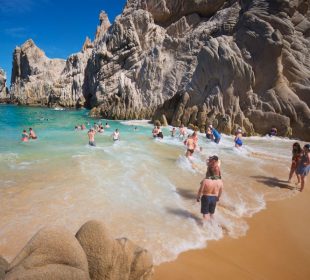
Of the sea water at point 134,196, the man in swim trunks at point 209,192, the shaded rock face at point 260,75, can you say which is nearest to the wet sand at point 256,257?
the sea water at point 134,196

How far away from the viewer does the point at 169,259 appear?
496cm

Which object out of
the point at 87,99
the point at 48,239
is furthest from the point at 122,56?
the point at 48,239

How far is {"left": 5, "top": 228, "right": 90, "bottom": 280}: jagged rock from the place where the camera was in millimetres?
2357

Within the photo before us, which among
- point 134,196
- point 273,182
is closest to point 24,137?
point 134,196

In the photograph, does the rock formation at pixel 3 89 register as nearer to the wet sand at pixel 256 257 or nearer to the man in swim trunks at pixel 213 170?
the man in swim trunks at pixel 213 170

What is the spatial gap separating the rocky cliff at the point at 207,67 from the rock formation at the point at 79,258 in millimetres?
25018

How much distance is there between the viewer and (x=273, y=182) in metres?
9.98

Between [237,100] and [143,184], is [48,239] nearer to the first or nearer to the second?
[143,184]

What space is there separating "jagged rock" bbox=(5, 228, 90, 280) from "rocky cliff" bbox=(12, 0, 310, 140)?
84.0 feet

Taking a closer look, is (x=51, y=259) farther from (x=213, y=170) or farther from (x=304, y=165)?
(x=304, y=165)

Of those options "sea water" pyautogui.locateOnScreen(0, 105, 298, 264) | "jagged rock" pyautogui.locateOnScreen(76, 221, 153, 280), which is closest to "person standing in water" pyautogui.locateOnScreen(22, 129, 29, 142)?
"sea water" pyautogui.locateOnScreen(0, 105, 298, 264)

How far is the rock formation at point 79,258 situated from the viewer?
2.42 m

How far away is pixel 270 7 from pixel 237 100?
11487 millimetres

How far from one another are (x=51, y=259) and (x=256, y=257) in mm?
4163
